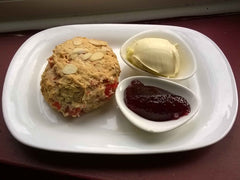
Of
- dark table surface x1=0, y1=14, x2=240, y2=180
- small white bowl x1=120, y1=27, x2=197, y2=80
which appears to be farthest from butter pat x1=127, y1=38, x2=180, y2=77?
dark table surface x1=0, y1=14, x2=240, y2=180

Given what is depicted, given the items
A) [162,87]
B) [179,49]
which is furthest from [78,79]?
[179,49]

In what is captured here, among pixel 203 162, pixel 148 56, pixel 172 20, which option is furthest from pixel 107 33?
pixel 203 162

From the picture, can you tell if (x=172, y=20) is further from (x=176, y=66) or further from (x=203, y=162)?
(x=203, y=162)

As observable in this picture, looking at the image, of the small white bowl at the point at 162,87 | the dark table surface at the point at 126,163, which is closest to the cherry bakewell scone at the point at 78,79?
the small white bowl at the point at 162,87

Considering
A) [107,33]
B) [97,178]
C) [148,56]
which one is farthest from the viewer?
[107,33]

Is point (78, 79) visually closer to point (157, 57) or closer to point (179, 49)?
point (157, 57)

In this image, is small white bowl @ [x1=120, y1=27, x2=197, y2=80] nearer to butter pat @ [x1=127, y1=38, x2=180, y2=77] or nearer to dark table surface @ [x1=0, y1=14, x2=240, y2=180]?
butter pat @ [x1=127, y1=38, x2=180, y2=77]

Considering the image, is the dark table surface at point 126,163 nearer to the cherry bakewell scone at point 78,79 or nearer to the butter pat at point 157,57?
the cherry bakewell scone at point 78,79
